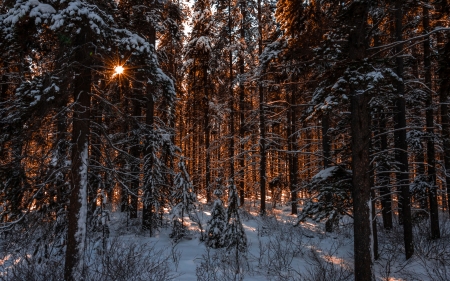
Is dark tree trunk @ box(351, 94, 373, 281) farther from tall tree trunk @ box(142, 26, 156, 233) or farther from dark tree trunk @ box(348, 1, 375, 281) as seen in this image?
tall tree trunk @ box(142, 26, 156, 233)

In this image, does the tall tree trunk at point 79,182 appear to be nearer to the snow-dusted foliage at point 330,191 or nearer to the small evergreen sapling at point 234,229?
the small evergreen sapling at point 234,229

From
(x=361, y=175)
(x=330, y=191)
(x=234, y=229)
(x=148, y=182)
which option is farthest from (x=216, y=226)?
(x=361, y=175)

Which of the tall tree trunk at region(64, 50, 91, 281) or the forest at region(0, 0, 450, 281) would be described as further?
the tall tree trunk at region(64, 50, 91, 281)

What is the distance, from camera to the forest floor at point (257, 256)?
712 cm

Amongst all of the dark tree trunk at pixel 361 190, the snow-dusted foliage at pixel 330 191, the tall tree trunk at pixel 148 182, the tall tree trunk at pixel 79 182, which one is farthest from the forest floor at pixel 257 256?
the snow-dusted foliage at pixel 330 191

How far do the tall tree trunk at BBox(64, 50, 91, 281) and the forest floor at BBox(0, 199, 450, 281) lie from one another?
0.48 m

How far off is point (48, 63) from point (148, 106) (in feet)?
16.4

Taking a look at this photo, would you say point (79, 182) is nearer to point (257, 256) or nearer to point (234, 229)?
point (234, 229)

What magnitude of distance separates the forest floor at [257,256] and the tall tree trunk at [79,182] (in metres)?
0.48

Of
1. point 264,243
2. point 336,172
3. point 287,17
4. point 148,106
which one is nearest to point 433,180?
point 336,172

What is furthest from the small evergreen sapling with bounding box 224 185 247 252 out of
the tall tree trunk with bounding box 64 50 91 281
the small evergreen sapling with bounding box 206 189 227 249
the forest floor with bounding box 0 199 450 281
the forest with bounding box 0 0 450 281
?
the tall tree trunk with bounding box 64 50 91 281

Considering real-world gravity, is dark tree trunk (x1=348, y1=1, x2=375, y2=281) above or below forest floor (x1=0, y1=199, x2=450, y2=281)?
above

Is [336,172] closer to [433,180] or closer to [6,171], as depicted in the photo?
[433,180]

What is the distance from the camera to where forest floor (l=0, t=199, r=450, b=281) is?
7.12 m
